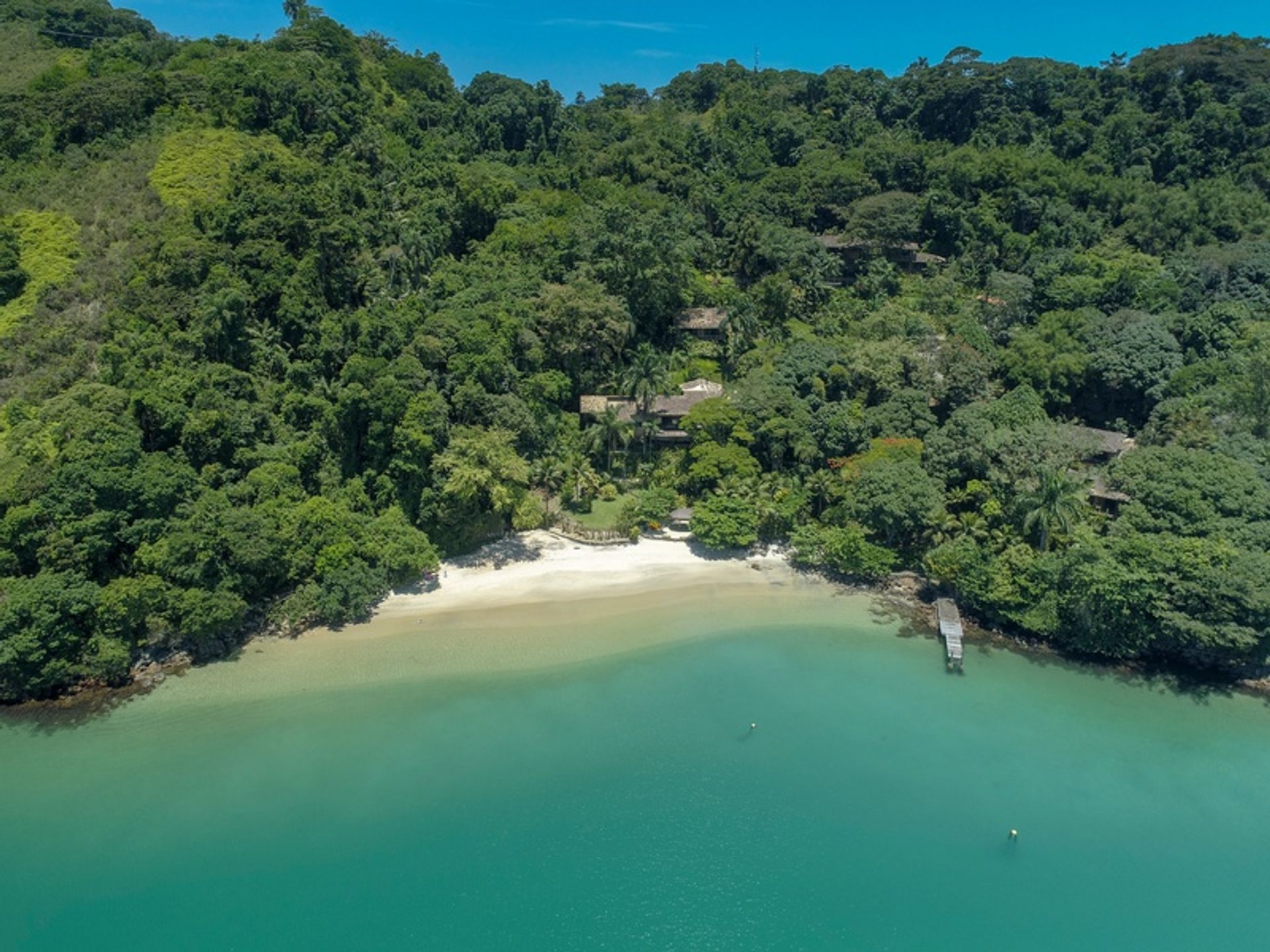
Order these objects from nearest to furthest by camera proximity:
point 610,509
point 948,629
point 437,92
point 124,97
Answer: point 948,629 < point 610,509 < point 124,97 < point 437,92

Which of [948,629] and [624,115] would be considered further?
[624,115]

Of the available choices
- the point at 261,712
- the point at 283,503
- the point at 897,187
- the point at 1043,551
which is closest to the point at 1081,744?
the point at 1043,551

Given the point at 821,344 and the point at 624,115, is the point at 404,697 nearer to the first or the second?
the point at 821,344

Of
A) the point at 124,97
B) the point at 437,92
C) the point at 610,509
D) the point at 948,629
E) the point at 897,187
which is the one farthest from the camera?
the point at 437,92

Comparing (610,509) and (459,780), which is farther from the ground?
(610,509)

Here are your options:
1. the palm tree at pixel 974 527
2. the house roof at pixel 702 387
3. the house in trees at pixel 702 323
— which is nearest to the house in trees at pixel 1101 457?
the palm tree at pixel 974 527

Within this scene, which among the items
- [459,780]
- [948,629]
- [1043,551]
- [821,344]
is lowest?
[459,780]

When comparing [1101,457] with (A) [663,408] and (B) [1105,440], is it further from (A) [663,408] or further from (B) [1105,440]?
(A) [663,408]
